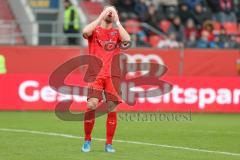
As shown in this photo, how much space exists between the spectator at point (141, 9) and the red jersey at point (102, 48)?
17.5 meters

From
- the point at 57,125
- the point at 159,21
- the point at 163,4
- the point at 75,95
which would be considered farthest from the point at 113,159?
the point at 163,4

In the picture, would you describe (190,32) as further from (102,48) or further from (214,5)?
(102,48)

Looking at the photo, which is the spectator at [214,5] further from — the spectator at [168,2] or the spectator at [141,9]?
the spectator at [141,9]

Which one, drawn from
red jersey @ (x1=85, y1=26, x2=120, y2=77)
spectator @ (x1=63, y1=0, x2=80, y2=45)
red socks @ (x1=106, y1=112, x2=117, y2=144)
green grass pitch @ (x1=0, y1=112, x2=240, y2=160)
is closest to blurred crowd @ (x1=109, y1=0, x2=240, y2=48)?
spectator @ (x1=63, y1=0, x2=80, y2=45)

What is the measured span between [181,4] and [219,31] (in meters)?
2.04

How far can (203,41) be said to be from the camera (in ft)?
96.4

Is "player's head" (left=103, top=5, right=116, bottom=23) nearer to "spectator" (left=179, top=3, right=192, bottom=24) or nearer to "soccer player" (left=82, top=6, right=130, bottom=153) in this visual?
"soccer player" (left=82, top=6, right=130, bottom=153)

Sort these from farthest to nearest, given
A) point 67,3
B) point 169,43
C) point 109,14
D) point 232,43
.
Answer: point 232,43 → point 67,3 → point 169,43 → point 109,14

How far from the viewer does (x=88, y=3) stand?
3169 cm

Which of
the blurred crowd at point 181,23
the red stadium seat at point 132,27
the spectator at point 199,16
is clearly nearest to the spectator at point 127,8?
the blurred crowd at point 181,23

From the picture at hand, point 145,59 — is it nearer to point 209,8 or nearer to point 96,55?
point 209,8

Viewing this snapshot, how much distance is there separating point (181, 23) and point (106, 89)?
60.5 feet

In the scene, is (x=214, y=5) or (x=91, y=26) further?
(x=214, y=5)

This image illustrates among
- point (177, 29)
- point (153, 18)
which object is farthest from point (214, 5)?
point (153, 18)
